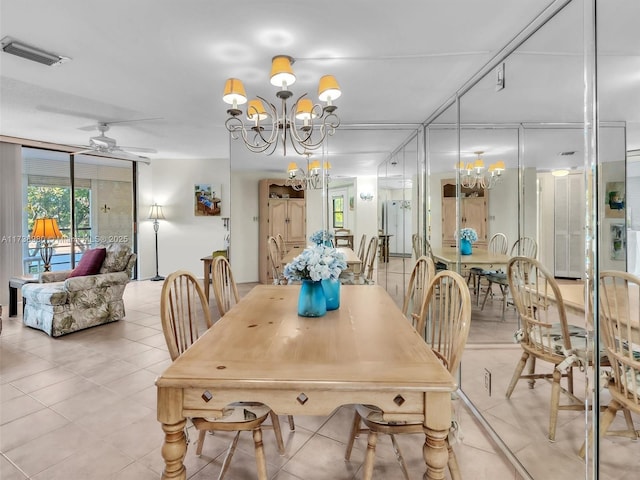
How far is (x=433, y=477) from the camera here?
109cm

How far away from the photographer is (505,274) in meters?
2.18

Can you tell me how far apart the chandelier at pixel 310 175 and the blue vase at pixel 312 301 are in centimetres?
278

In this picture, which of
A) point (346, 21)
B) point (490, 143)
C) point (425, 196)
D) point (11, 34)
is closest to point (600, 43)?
point (490, 143)

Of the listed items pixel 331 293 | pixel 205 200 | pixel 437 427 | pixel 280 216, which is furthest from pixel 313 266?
pixel 205 200

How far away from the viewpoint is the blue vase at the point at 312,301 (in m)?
1.72

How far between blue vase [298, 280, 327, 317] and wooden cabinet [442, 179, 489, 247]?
138 cm

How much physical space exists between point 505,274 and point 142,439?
238 cm

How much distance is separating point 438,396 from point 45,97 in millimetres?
4196

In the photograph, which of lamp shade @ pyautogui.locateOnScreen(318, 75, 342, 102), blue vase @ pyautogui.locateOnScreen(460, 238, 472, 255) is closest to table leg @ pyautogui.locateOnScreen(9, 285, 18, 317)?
lamp shade @ pyautogui.locateOnScreen(318, 75, 342, 102)

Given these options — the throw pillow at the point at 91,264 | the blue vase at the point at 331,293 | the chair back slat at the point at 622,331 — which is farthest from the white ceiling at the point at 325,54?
the throw pillow at the point at 91,264

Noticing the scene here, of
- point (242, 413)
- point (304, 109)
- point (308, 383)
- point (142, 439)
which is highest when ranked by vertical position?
point (304, 109)

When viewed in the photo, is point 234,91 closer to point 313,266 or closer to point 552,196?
point 313,266

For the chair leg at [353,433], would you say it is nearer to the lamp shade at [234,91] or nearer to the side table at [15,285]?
the lamp shade at [234,91]

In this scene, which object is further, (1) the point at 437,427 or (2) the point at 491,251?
(2) the point at 491,251
